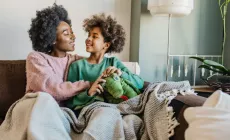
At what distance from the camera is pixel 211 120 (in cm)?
93

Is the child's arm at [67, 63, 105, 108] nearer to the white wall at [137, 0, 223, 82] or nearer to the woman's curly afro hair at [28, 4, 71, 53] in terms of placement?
the woman's curly afro hair at [28, 4, 71, 53]

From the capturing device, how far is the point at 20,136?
1.13 metres

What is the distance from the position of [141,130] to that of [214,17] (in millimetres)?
1573

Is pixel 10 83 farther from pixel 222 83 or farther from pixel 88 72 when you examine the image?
pixel 222 83

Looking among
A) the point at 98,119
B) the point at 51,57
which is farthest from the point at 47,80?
the point at 98,119

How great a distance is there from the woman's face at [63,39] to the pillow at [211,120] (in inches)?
32.2

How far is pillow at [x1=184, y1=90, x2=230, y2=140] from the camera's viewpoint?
89 cm

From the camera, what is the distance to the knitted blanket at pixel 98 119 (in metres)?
1.14

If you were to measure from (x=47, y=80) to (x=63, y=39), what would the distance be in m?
0.27

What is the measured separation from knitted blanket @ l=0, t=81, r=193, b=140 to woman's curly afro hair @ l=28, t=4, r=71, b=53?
1.19ft

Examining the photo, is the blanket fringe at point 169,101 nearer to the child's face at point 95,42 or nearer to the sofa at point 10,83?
the child's face at point 95,42

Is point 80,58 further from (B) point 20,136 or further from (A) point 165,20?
(A) point 165,20

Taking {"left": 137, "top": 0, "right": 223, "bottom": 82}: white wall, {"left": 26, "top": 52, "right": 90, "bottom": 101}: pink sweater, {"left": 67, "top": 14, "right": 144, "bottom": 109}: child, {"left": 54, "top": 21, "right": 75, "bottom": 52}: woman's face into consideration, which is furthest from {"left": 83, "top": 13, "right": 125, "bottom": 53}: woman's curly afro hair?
{"left": 137, "top": 0, "right": 223, "bottom": 82}: white wall

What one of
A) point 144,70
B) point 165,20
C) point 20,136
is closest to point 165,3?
point 165,20
